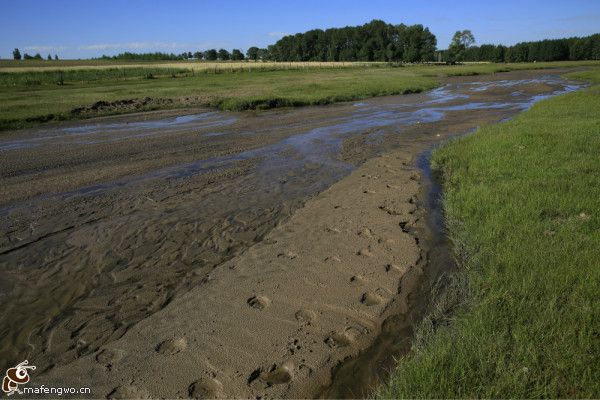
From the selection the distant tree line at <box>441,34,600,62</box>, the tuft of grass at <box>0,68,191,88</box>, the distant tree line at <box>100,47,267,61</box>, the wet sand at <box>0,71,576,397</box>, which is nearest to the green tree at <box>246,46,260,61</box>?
the distant tree line at <box>100,47,267,61</box>

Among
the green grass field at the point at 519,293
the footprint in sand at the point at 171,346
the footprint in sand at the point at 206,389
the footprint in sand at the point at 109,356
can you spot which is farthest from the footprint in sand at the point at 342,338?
the footprint in sand at the point at 109,356

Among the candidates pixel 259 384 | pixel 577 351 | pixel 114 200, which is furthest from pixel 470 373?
pixel 114 200

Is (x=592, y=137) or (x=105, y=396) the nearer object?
(x=105, y=396)

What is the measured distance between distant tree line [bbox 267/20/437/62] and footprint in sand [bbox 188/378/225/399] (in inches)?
4611

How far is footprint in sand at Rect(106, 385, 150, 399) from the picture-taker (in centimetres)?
374

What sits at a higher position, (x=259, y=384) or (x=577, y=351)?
(x=577, y=351)

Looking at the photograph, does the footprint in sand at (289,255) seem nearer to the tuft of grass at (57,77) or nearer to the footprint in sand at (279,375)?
the footprint in sand at (279,375)

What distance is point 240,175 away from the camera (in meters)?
11.0

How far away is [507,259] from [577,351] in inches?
71.2

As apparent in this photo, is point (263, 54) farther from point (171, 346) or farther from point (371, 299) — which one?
point (171, 346)

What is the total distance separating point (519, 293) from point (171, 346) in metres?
3.82

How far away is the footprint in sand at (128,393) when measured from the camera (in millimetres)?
3742

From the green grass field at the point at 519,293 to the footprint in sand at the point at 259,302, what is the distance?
1811mm

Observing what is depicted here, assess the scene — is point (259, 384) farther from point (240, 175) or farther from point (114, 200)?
point (240, 175)
